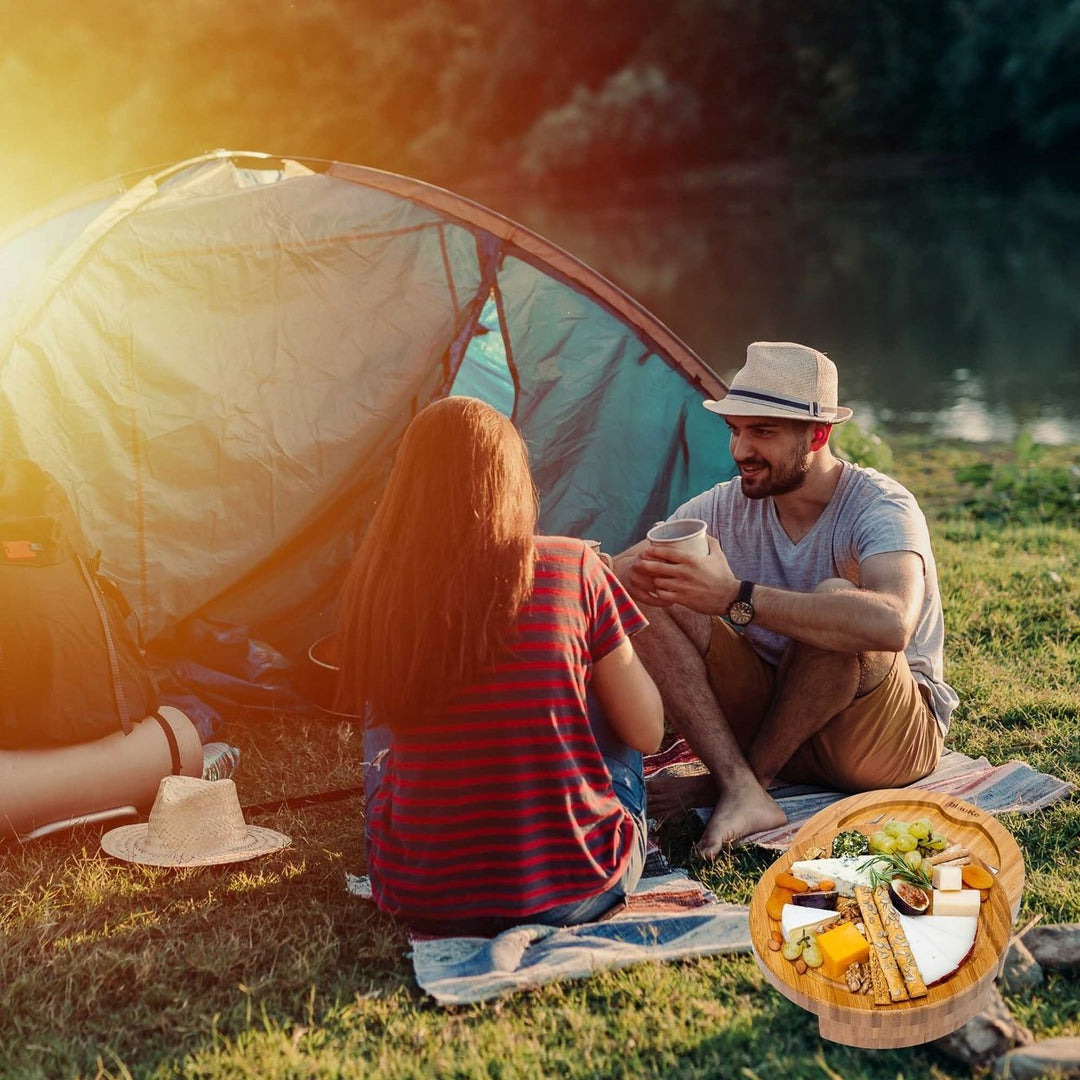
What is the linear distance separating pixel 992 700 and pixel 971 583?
126 centimetres

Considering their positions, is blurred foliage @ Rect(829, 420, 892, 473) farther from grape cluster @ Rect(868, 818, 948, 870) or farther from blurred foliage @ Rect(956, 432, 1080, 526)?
grape cluster @ Rect(868, 818, 948, 870)

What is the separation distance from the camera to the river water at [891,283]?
474 inches

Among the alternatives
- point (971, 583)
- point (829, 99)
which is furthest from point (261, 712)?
point (829, 99)

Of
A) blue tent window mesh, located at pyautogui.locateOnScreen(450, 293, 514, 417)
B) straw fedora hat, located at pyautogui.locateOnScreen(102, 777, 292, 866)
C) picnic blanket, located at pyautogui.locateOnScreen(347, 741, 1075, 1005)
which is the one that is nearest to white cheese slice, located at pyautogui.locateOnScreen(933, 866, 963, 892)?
picnic blanket, located at pyautogui.locateOnScreen(347, 741, 1075, 1005)

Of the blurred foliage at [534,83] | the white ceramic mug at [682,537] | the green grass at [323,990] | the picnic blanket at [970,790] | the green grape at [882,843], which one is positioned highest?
the blurred foliage at [534,83]

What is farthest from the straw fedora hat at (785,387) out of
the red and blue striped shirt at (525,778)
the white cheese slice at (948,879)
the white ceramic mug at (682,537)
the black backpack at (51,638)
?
the black backpack at (51,638)

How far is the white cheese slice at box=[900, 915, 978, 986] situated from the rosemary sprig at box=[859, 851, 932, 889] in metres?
0.09

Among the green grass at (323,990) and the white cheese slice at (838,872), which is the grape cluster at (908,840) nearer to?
the white cheese slice at (838,872)

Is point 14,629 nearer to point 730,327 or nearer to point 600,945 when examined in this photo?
point 600,945

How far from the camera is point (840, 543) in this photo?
11.2 ft

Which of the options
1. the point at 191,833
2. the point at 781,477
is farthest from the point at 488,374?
the point at 191,833

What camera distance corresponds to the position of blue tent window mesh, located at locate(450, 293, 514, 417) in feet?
15.8

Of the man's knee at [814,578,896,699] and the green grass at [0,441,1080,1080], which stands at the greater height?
the man's knee at [814,578,896,699]

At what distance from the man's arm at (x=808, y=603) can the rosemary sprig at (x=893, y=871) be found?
0.67 meters
